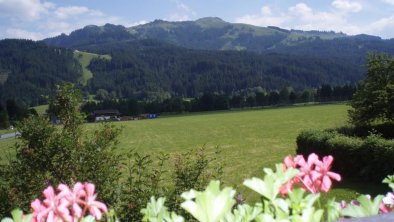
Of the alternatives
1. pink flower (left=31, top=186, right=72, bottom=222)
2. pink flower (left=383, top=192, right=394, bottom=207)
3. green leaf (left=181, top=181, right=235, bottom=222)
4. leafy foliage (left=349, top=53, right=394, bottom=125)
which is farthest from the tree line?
green leaf (left=181, top=181, right=235, bottom=222)

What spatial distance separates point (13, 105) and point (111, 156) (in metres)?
125

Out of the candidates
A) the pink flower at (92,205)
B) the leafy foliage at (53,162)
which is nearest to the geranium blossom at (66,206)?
the pink flower at (92,205)

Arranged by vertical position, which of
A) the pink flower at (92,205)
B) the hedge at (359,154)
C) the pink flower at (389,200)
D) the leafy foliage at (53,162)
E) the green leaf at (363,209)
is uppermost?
the green leaf at (363,209)

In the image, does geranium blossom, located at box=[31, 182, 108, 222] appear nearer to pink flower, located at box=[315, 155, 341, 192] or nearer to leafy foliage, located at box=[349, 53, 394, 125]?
pink flower, located at box=[315, 155, 341, 192]

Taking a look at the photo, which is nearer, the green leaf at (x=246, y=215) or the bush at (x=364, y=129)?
the green leaf at (x=246, y=215)

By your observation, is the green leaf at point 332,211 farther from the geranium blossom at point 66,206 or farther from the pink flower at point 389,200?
the geranium blossom at point 66,206

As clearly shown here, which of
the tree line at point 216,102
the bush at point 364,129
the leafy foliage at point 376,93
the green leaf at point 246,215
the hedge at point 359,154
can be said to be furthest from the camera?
the tree line at point 216,102

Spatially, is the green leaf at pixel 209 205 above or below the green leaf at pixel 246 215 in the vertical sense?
above

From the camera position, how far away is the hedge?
1521 centimetres

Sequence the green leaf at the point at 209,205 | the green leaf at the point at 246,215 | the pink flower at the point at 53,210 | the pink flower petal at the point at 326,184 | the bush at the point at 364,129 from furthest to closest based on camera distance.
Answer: the bush at the point at 364,129 → the pink flower petal at the point at 326,184 → the pink flower at the point at 53,210 → the green leaf at the point at 246,215 → the green leaf at the point at 209,205

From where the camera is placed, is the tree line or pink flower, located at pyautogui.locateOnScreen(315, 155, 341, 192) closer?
pink flower, located at pyautogui.locateOnScreen(315, 155, 341, 192)

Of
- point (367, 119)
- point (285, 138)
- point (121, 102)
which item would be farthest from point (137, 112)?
point (367, 119)

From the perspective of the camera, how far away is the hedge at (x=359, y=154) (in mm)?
15206

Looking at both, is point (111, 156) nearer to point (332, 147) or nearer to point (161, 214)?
point (161, 214)
